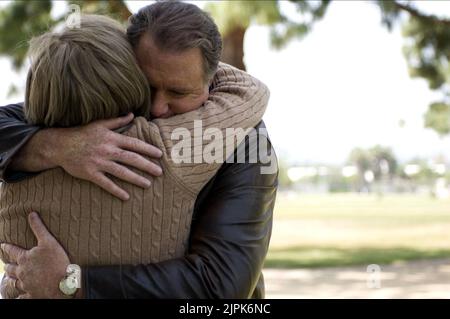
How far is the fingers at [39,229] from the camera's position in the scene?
1.14 meters

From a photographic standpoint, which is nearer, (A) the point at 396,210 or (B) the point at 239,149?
(B) the point at 239,149

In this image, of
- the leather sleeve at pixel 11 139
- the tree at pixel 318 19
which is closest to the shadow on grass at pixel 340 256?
the tree at pixel 318 19

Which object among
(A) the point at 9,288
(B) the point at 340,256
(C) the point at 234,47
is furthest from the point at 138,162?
(B) the point at 340,256

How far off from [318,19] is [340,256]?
4363 mm

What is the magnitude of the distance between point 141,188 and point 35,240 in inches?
8.6

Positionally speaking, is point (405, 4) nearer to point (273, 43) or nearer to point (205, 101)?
point (273, 43)

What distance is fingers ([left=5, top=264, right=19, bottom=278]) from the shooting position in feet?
3.90

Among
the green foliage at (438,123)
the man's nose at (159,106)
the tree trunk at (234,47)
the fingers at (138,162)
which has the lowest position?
the fingers at (138,162)

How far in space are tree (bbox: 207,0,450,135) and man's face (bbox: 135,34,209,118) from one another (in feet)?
13.9

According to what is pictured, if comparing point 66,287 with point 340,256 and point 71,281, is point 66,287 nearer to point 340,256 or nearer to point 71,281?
point 71,281

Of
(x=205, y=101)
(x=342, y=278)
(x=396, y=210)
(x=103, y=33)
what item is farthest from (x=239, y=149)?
(x=396, y=210)

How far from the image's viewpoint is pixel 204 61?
3.97 ft

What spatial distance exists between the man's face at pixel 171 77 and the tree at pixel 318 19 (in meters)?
4.24

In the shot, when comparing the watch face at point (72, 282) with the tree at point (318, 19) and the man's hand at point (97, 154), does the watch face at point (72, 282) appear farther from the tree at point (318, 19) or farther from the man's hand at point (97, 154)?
the tree at point (318, 19)
